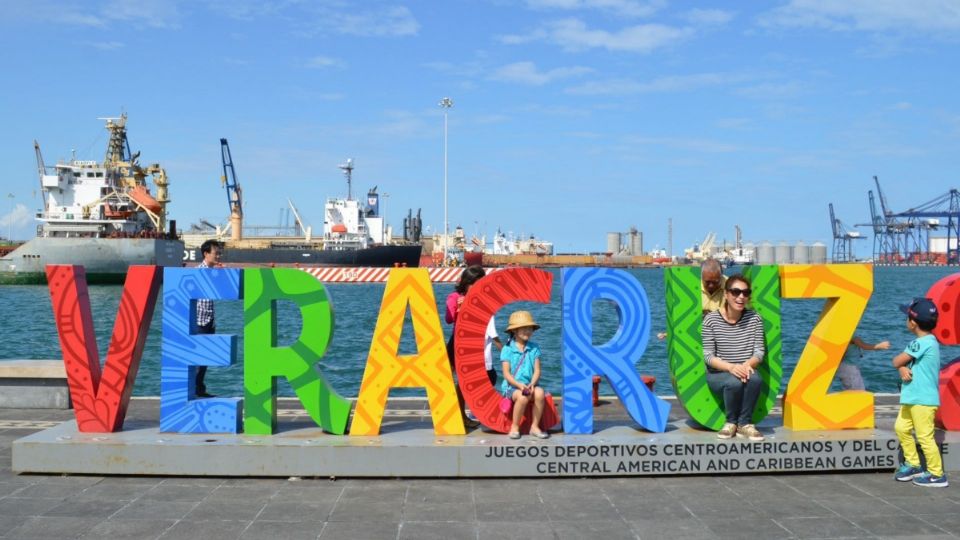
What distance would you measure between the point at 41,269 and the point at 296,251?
3156cm

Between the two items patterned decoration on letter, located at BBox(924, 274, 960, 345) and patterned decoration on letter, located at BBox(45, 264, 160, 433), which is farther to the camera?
patterned decoration on letter, located at BBox(924, 274, 960, 345)

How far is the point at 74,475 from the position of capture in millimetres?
7422

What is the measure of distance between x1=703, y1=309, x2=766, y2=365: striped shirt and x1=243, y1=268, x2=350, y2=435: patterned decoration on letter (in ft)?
11.3

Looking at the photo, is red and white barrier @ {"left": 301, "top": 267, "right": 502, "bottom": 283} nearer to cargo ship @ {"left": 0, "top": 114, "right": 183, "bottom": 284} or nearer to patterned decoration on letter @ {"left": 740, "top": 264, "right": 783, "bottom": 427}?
cargo ship @ {"left": 0, "top": 114, "right": 183, "bottom": 284}

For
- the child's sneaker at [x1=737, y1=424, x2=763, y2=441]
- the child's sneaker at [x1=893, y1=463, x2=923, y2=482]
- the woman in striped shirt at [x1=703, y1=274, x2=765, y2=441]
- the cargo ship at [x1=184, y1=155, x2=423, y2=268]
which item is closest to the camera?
the child's sneaker at [x1=893, y1=463, x2=923, y2=482]

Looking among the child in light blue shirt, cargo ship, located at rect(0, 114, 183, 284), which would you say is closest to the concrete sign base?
the child in light blue shirt

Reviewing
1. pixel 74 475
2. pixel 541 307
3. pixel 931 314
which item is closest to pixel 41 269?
pixel 541 307

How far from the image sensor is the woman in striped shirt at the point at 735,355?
7711 millimetres

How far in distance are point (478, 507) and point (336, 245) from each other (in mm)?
90676

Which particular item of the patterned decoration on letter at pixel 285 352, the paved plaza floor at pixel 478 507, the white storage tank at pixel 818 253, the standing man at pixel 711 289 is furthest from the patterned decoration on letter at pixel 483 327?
the white storage tank at pixel 818 253

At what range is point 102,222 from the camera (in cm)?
6450

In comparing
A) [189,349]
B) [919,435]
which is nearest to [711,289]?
[919,435]

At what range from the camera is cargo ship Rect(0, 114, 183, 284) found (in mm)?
60406

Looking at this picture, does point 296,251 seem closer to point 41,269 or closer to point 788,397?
point 41,269
